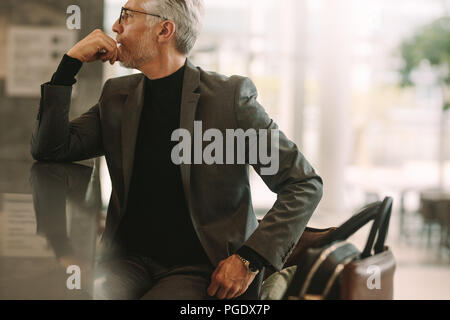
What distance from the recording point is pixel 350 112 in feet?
22.1

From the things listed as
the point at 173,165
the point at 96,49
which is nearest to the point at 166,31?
the point at 96,49

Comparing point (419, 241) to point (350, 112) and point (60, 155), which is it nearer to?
point (350, 112)

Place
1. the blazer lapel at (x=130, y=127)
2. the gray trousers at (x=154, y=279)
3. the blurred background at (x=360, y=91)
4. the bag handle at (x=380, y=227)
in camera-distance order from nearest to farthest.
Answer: the gray trousers at (x=154, y=279), the bag handle at (x=380, y=227), the blazer lapel at (x=130, y=127), the blurred background at (x=360, y=91)

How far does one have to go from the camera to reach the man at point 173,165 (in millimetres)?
1179

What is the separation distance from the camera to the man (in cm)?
118

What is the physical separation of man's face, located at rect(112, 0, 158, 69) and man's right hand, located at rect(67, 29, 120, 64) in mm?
16

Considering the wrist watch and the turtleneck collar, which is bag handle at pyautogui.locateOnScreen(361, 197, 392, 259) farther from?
the turtleneck collar

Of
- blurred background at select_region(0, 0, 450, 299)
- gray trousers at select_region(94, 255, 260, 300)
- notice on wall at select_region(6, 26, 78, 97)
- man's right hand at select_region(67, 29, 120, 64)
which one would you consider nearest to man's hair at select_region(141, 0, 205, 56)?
man's right hand at select_region(67, 29, 120, 64)

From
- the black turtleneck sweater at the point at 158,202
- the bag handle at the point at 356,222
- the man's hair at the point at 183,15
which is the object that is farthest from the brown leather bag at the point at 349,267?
the man's hair at the point at 183,15

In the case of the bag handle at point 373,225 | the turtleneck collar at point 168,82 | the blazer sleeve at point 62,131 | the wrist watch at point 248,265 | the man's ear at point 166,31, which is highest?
the man's ear at point 166,31

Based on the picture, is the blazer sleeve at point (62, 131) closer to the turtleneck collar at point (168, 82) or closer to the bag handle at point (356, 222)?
the turtleneck collar at point (168, 82)

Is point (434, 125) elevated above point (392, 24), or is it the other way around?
point (392, 24)
